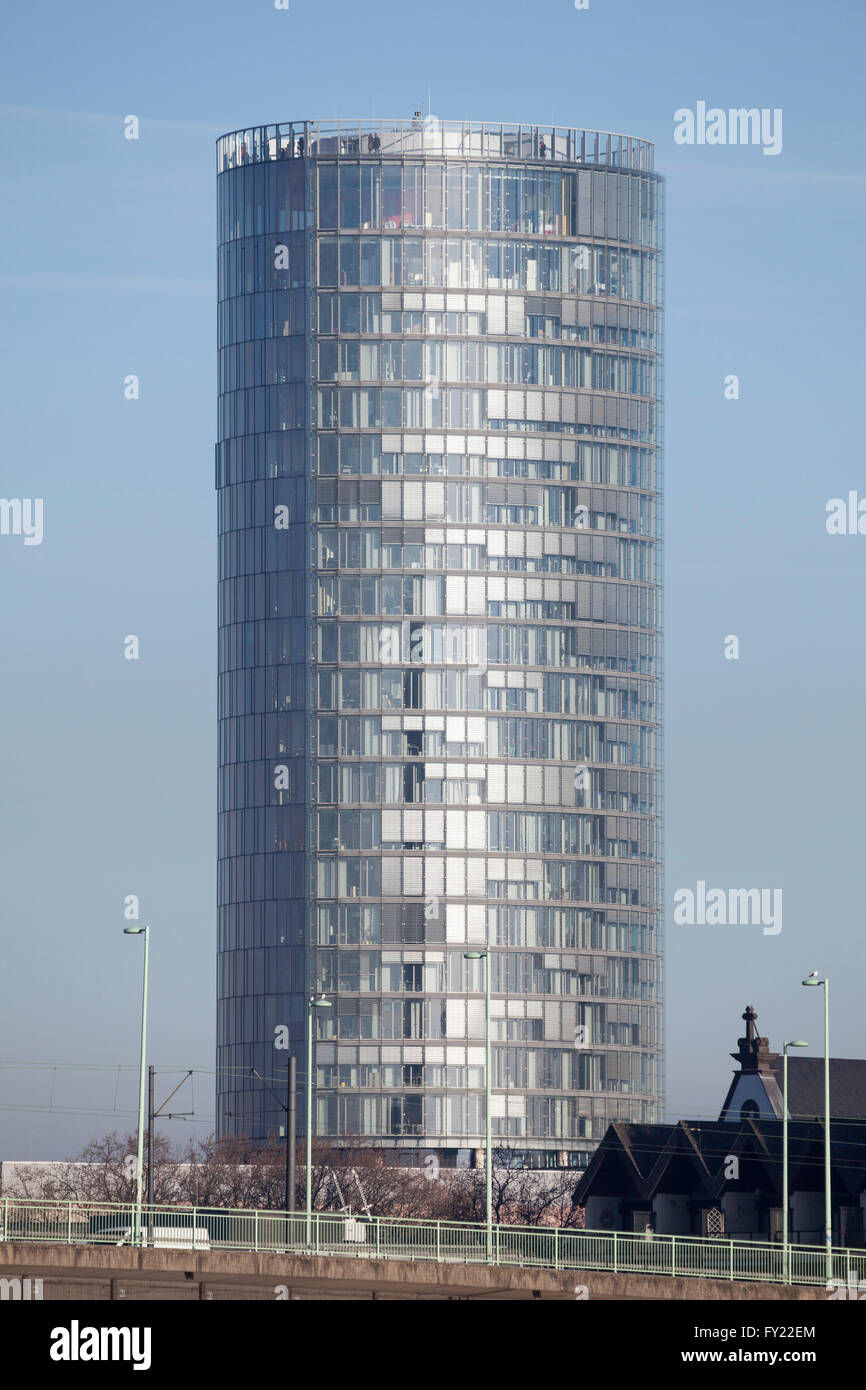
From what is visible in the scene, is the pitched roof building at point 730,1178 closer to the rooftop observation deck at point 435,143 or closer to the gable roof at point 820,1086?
the gable roof at point 820,1086

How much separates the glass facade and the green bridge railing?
345 feet

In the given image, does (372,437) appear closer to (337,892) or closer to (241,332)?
(241,332)

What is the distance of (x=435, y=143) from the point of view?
193125 mm

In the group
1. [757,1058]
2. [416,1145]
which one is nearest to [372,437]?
[416,1145]

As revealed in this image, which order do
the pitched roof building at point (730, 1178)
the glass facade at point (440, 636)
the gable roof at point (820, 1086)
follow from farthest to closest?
the glass facade at point (440, 636) → the gable roof at point (820, 1086) → the pitched roof building at point (730, 1178)

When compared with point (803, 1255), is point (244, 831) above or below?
above

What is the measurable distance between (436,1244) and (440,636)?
11657cm

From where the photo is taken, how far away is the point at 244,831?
19100 centimetres

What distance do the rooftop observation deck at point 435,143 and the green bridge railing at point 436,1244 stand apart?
420 ft

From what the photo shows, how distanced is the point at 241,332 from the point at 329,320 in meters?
8.44

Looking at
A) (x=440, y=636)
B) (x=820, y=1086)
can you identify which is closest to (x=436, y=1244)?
(x=820, y=1086)

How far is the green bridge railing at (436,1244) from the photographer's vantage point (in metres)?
69.5

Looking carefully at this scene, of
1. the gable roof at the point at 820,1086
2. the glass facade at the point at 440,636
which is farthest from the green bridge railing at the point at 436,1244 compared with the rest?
the glass facade at the point at 440,636
